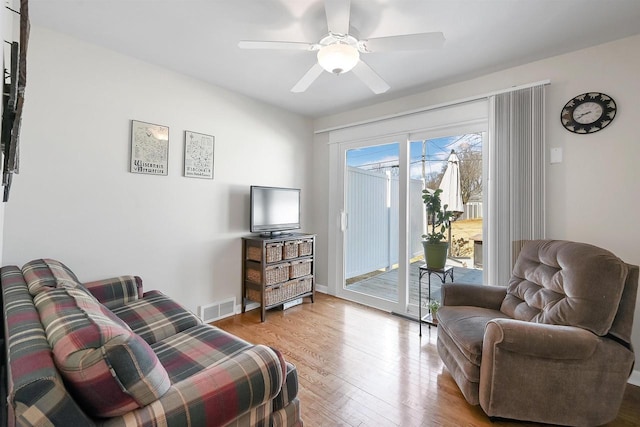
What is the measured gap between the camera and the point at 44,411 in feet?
2.10

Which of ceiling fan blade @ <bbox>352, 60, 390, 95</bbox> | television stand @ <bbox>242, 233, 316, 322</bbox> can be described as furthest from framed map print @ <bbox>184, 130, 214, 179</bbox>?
ceiling fan blade @ <bbox>352, 60, 390, 95</bbox>

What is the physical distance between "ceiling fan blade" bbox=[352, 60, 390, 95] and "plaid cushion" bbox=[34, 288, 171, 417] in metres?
1.95

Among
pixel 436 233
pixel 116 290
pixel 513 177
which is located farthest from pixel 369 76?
pixel 116 290

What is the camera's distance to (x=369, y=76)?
2.09 m

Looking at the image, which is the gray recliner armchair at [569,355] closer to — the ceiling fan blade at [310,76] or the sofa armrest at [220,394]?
the sofa armrest at [220,394]

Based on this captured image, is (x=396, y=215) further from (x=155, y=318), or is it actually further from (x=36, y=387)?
(x=36, y=387)

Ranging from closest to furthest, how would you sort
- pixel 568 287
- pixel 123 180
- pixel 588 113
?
pixel 568 287 < pixel 588 113 < pixel 123 180

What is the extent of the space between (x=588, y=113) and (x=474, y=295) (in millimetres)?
1657

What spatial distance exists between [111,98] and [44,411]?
95.4 inches

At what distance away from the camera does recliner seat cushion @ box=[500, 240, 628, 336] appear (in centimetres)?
156

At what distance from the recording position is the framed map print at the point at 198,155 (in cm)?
276

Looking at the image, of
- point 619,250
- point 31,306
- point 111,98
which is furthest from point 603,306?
point 111,98

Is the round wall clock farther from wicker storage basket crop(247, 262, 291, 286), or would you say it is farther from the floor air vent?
the floor air vent

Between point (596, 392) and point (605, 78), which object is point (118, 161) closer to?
point (596, 392)
